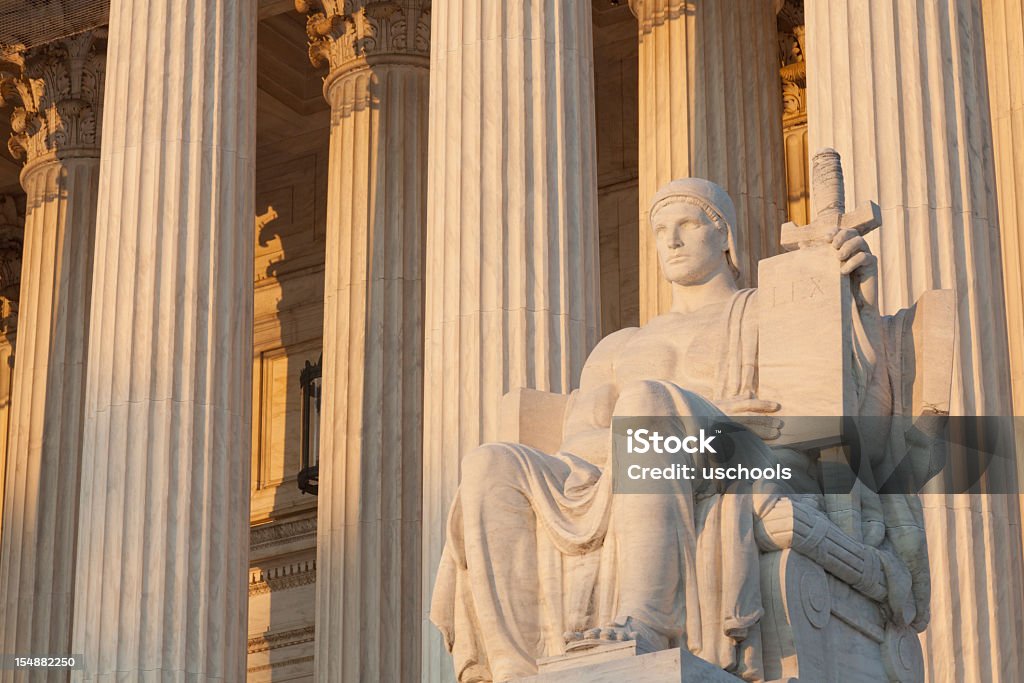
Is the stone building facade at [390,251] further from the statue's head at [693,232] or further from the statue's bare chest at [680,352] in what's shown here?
the statue's bare chest at [680,352]

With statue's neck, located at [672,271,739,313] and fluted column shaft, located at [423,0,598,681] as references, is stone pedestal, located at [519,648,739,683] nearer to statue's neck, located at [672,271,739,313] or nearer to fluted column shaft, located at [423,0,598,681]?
statue's neck, located at [672,271,739,313]

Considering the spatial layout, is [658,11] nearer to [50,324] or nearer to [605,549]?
[50,324]

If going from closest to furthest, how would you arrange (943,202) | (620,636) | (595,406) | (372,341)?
(620,636), (595,406), (943,202), (372,341)

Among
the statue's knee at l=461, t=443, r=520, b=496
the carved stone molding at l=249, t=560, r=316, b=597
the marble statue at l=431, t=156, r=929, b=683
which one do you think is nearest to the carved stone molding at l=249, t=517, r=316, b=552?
the carved stone molding at l=249, t=560, r=316, b=597

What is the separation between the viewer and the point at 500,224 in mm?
22109

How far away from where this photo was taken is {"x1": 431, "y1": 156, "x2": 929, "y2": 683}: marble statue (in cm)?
1205

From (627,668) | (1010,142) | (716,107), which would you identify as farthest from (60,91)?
(627,668)

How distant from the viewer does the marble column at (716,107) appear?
95.7 feet

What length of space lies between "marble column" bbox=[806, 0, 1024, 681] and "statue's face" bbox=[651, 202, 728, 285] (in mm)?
4763

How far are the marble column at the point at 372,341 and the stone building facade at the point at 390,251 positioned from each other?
0.19 feet

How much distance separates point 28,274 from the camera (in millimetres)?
37188

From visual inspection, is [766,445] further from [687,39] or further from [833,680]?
Result: [687,39]

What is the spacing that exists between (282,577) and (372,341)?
8.72 metres

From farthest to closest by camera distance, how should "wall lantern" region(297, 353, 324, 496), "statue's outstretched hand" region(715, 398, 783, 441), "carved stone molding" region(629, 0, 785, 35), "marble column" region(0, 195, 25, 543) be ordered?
"marble column" region(0, 195, 25, 543) < "wall lantern" region(297, 353, 324, 496) < "carved stone molding" region(629, 0, 785, 35) < "statue's outstretched hand" region(715, 398, 783, 441)
